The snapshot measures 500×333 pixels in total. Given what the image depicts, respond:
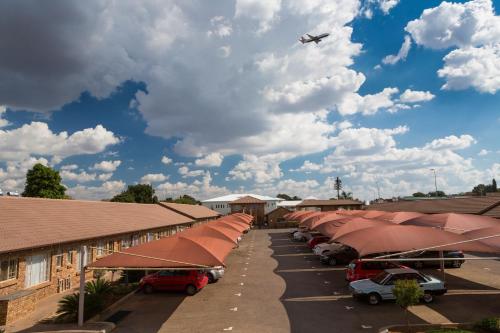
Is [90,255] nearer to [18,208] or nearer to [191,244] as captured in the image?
[18,208]

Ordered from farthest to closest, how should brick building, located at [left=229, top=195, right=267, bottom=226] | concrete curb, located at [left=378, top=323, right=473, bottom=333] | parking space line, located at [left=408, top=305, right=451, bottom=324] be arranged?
brick building, located at [left=229, top=195, right=267, bottom=226] → parking space line, located at [left=408, top=305, right=451, bottom=324] → concrete curb, located at [left=378, top=323, right=473, bottom=333]

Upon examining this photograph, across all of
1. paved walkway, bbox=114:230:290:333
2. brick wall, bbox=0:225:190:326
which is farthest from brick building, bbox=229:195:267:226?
paved walkway, bbox=114:230:290:333

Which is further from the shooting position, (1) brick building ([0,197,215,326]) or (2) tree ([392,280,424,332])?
(1) brick building ([0,197,215,326])

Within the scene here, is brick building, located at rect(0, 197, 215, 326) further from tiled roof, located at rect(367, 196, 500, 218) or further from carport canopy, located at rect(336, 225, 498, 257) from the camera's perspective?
tiled roof, located at rect(367, 196, 500, 218)

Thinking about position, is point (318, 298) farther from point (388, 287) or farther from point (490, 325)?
point (490, 325)

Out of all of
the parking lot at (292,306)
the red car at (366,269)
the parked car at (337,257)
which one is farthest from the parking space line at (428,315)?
the parked car at (337,257)

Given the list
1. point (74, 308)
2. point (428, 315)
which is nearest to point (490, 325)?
point (428, 315)
